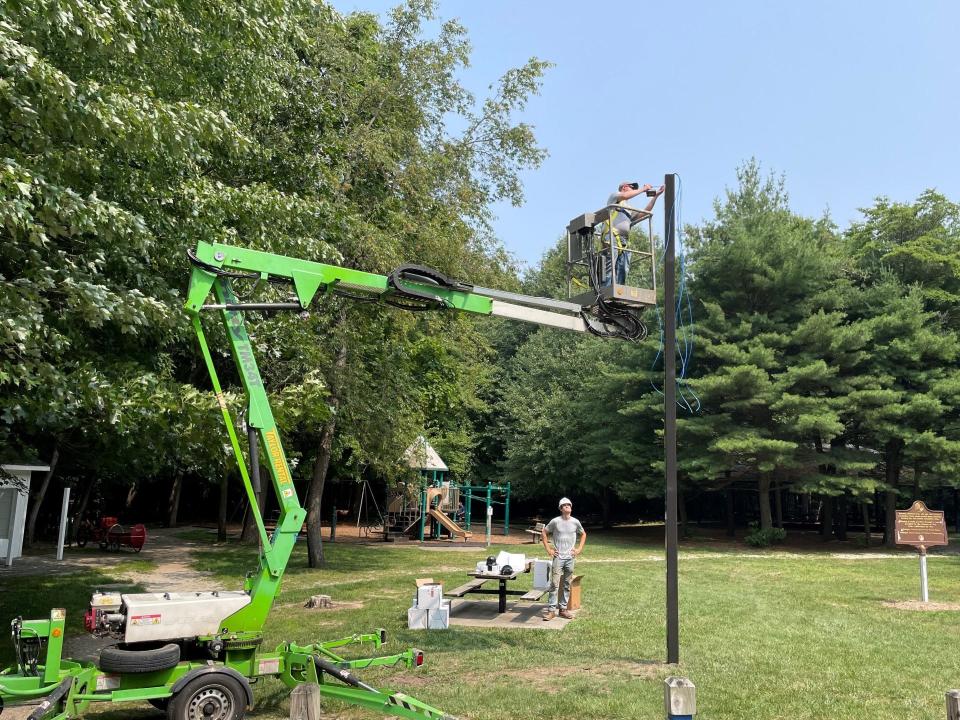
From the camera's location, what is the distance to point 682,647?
9.34m

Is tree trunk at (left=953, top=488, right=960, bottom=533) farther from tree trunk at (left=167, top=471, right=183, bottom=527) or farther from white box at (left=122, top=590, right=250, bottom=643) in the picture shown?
white box at (left=122, top=590, right=250, bottom=643)

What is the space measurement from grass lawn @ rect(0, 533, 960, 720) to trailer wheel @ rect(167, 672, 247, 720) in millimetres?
554

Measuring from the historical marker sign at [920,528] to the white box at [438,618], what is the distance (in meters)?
9.35

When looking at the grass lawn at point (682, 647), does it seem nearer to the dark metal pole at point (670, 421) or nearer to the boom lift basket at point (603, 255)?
the dark metal pole at point (670, 421)

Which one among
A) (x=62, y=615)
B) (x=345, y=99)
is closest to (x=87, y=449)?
(x=345, y=99)

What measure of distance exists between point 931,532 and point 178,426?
43.8 feet

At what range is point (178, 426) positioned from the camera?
867 cm

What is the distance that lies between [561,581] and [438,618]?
6.69ft

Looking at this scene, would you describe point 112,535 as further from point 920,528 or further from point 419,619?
point 920,528

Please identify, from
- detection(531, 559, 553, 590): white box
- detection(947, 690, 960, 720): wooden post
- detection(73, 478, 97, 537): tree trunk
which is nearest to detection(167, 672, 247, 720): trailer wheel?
detection(947, 690, 960, 720): wooden post

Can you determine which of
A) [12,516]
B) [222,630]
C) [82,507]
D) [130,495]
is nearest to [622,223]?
[222,630]

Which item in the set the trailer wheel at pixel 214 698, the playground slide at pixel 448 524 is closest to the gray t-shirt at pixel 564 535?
the trailer wheel at pixel 214 698

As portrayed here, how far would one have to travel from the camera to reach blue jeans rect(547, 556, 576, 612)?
11398mm

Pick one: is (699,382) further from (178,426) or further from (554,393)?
(178,426)
